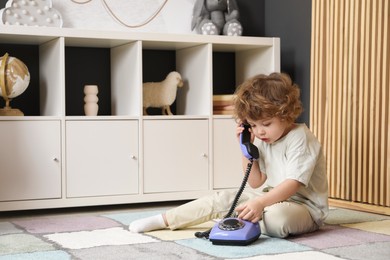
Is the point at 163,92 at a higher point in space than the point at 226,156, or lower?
higher

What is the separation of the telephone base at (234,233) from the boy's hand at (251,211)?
0.02 meters

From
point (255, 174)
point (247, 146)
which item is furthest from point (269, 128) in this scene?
point (255, 174)

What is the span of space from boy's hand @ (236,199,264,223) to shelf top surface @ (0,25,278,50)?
1320 mm

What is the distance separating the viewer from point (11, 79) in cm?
296

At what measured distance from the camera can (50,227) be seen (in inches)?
97.7

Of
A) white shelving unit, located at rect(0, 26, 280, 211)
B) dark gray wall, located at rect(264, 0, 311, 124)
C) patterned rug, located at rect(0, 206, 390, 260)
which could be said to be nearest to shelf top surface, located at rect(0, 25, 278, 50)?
white shelving unit, located at rect(0, 26, 280, 211)

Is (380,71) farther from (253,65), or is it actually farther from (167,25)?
(167,25)

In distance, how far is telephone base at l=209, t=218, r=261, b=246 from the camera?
2025mm

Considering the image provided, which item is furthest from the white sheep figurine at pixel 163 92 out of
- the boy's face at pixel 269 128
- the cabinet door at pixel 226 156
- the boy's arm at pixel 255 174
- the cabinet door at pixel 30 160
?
the boy's face at pixel 269 128

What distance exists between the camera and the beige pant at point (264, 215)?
7.09ft

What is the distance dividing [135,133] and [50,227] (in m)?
0.80

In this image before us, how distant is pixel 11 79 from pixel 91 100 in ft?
1.41

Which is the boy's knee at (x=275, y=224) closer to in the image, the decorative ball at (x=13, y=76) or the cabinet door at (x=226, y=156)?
the cabinet door at (x=226, y=156)

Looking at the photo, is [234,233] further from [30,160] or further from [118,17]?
[118,17]
